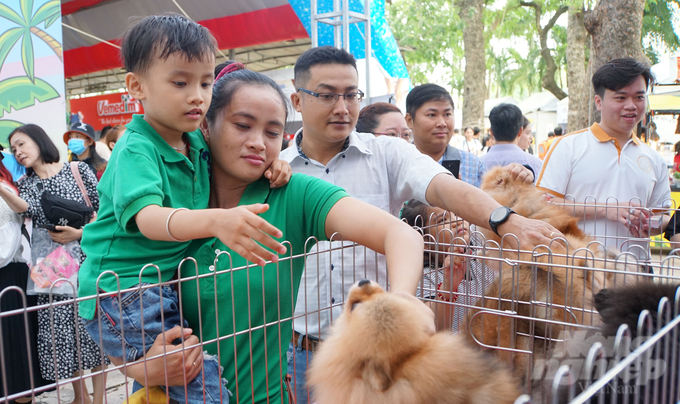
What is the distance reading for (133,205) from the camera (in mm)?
1218

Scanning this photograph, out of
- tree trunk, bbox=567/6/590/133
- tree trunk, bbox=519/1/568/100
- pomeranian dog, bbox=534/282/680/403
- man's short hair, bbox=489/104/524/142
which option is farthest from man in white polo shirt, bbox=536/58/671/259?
tree trunk, bbox=519/1/568/100

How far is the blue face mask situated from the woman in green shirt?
15.3 feet

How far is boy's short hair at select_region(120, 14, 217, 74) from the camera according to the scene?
1368 millimetres

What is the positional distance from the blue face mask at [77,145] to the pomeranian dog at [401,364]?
215 inches

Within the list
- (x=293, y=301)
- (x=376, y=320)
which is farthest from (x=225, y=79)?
(x=376, y=320)

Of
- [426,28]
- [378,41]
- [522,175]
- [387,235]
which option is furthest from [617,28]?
[426,28]

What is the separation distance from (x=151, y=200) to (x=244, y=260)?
349 millimetres

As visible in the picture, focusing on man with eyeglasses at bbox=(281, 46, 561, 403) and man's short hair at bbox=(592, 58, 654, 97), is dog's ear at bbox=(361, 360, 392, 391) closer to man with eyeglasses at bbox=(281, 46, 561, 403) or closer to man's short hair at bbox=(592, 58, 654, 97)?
man with eyeglasses at bbox=(281, 46, 561, 403)

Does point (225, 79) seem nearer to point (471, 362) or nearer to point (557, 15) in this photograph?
point (471, 362)

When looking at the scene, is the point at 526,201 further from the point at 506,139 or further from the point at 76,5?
the point at 76,5

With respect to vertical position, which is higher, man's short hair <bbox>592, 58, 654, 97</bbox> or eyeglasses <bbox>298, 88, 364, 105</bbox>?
man's short hair <bbox>592, 58, 654, 97</bbox>

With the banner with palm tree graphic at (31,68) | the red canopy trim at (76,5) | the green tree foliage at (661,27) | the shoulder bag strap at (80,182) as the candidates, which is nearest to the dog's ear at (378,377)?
the shoulder bag strap at (80,182)

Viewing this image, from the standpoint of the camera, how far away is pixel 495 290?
1867 millimetres

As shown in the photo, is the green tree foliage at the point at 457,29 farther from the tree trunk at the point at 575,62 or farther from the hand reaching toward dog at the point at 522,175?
the hand reaching toward dog at the point at 522,175
